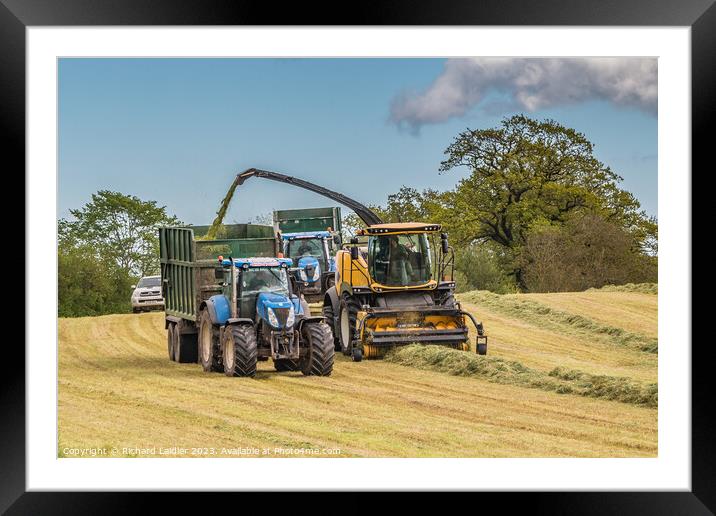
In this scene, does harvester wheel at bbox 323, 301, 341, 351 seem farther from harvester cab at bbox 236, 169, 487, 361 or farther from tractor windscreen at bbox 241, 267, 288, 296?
tractor windscreen at bbox 241, 267, 288, 296

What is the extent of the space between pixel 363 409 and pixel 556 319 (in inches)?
449

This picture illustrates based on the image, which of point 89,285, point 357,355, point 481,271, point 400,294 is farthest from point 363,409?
point 481,271

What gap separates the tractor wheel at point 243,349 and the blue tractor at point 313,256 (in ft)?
20.9

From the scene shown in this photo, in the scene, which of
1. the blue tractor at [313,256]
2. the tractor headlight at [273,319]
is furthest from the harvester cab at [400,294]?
the blue tractor at [313,256]

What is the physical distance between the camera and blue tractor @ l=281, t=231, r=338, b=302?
72.6 feet

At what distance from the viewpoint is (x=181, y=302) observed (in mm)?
18078

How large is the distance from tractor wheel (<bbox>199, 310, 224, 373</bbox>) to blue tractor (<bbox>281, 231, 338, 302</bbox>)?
4.99 m

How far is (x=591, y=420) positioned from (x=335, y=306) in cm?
703

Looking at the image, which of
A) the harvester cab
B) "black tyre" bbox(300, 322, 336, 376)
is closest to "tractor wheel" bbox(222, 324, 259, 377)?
"black tyre" bbox(300, 322, 336, 376)

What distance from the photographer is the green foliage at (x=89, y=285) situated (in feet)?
85.8
